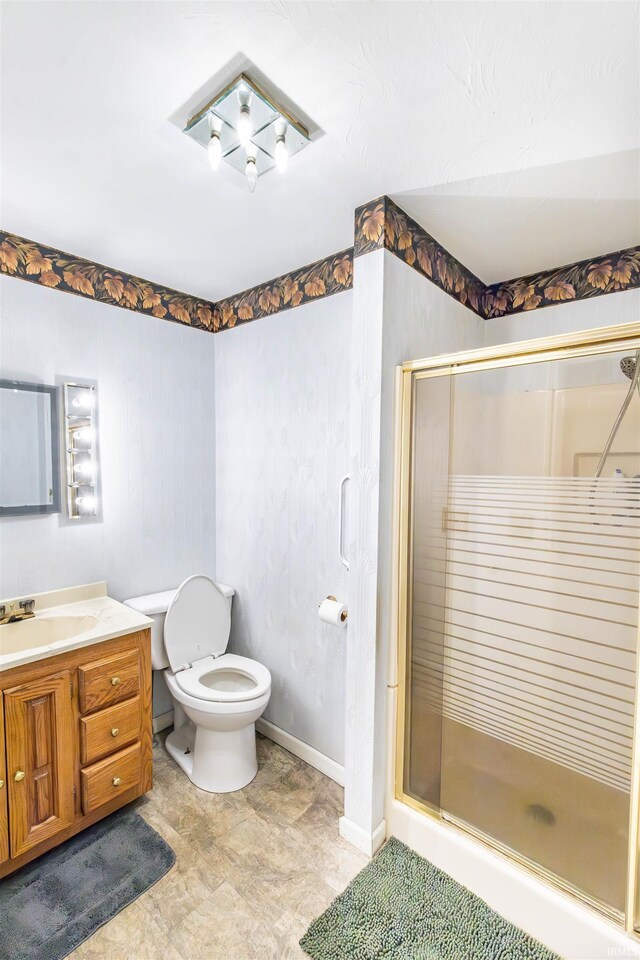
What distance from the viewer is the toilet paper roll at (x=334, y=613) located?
1.88m

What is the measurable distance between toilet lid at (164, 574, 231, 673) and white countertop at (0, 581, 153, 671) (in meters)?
0.25

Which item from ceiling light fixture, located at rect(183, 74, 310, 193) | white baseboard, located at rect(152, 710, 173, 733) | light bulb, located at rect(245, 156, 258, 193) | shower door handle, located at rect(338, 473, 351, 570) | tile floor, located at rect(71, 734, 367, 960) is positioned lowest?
tile floor, located at rect(71, 734, 367, 960)

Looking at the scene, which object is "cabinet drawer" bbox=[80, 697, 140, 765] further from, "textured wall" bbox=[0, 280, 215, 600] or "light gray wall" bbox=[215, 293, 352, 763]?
"light gray wall" bbox=[215, 293, 352, 763]

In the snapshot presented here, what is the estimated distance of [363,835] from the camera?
169 centimetres

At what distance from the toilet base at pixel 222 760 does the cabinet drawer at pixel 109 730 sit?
33cm

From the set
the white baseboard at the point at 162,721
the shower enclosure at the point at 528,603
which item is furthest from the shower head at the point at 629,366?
the white baseboard at the point at 162,721

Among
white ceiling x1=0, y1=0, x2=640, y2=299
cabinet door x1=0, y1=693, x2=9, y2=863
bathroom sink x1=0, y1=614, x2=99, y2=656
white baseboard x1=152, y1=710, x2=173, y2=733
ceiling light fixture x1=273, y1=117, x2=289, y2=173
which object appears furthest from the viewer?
white baseboard x1=152, y1=710, x2=173, y2=733

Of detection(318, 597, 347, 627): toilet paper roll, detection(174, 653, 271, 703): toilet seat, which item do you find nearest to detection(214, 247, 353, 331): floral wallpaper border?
detection(318, 597, 347, 627): toilet paper roll

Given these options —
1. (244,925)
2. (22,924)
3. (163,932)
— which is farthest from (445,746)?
(22,924)

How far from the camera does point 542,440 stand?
1.45 m

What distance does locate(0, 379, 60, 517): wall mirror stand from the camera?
1.87 meters

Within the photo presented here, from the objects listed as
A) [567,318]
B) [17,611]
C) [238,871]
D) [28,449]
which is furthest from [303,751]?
[567,318]

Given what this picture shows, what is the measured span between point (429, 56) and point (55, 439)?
6.48 ft

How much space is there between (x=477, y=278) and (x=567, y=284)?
16.5 inches
